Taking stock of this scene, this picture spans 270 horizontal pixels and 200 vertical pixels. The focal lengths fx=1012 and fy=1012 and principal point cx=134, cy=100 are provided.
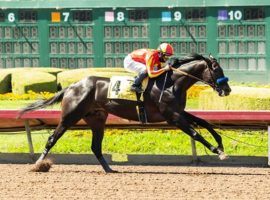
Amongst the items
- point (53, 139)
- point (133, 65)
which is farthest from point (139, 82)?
point (53, 139)

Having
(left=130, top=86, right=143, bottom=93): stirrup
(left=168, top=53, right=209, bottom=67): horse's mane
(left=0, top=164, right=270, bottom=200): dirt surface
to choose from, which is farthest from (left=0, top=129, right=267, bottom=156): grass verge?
(left=130, top=86, right=143, bottom=93): stirrup

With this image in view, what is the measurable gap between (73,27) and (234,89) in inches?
291

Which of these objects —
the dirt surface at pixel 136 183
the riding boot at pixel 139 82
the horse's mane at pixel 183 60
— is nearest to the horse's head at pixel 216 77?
the horse's mane at pixel 183 60

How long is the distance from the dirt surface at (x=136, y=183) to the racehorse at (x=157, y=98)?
52cm

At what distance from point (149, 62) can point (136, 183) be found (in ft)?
6.83

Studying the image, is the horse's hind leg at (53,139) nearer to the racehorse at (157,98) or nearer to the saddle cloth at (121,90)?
the racehorse at (157,98)

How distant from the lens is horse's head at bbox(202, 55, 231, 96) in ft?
43.8

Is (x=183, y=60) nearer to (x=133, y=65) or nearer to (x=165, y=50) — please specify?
(x=165, y=50)

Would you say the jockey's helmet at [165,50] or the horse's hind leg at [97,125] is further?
the horse's hind leg at [97,125]

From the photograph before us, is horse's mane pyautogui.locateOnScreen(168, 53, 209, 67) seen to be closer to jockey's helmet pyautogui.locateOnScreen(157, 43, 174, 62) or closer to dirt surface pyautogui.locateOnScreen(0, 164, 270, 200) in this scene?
jockey's helmet pyautogui.locateOnScreen(157, 43, 174, 62)

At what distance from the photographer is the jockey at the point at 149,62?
527 inches

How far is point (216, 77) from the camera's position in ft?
44.0

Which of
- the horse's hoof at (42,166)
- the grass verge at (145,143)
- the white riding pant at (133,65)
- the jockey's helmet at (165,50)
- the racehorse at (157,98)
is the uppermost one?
the jockey's helmet at (165,50)

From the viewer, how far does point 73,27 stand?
23781mm
